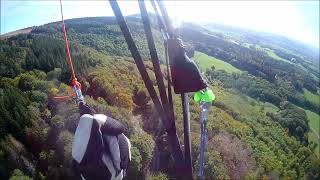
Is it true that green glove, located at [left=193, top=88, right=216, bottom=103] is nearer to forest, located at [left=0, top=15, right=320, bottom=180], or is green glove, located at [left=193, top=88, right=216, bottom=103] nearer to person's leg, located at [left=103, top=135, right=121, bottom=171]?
person's leg, located at [left=103, top=135, right=121, bottom=171]

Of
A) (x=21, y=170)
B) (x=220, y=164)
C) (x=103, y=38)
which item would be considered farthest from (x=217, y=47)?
(x=21, y=170)

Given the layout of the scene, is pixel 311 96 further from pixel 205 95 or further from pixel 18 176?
pixel 205 95

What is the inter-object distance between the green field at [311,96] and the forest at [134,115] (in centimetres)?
208

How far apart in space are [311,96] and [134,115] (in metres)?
103

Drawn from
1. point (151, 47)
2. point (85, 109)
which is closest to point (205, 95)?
point (151, 47)

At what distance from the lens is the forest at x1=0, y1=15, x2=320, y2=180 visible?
5594 centimetres

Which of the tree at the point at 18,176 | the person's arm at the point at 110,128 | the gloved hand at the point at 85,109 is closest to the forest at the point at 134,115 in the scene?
the tree at the point at 18,176

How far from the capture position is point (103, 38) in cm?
14800

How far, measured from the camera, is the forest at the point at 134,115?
5594cm

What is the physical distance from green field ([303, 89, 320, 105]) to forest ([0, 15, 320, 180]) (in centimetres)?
208

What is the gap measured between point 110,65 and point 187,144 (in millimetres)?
94556

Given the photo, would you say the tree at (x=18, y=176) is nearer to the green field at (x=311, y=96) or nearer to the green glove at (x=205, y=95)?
the green glove at (x=205, y=95)

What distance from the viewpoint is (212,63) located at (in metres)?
151

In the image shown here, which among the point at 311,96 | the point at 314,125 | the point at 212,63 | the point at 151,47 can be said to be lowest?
the point at 311,96
